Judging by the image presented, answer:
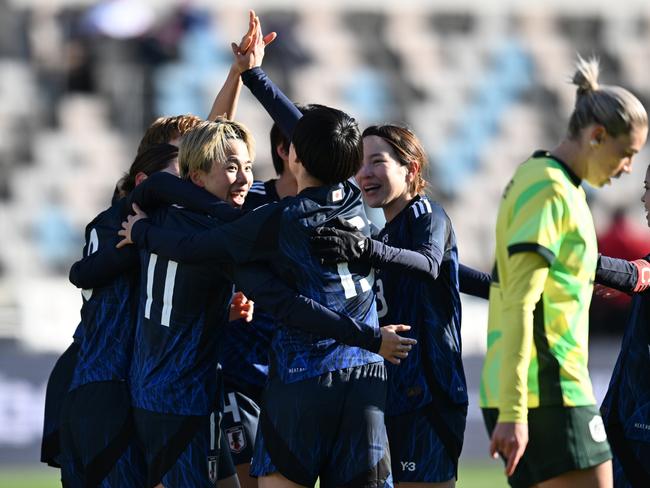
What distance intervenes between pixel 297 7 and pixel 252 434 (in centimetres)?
1039

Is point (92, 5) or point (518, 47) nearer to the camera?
point (92, 5)

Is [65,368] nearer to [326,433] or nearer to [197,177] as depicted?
[197,177]

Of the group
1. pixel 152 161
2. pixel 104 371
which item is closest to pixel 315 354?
pixel 104 371

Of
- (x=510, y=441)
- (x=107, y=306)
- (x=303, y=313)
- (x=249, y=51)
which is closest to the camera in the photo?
(x=510, y=441)

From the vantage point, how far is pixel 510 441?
3.43m

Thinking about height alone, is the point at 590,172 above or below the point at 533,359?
above

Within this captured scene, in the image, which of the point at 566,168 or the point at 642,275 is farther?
the point at 642,275

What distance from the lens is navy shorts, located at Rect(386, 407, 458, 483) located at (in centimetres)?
470

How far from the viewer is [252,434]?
17.1ft

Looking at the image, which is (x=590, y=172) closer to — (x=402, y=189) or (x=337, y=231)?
(x=337, y=231)

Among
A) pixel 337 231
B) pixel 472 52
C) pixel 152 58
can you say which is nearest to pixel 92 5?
pixel 152 58

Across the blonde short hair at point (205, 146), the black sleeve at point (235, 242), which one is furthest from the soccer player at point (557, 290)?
the blonde short hair at point (205, 146)

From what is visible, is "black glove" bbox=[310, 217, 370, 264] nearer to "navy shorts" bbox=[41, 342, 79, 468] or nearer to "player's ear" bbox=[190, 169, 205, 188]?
→ "player's ear" bbox=[190, 169, 205, 188]

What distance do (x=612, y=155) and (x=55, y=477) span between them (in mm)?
6717
